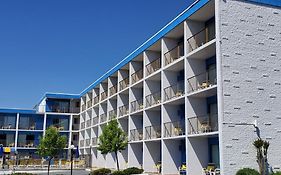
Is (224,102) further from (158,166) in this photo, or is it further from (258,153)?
(158,166)

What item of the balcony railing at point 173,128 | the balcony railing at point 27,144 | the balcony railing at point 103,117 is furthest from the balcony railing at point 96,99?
the balcony railing at point 173,128

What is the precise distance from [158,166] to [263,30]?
13.8 m

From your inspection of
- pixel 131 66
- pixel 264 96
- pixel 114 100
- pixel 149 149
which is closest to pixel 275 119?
pixel 264 96

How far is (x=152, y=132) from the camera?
3036 cm

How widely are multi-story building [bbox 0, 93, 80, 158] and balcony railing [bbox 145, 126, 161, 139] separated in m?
27.6

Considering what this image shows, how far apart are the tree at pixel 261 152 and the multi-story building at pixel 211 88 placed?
0.48 meters

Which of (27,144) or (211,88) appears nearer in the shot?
(211,88)

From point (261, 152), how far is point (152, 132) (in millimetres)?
12139

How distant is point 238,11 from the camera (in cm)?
2170

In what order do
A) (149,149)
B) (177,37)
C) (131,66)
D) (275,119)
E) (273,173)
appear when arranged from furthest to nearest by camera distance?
1. (131,66)
2. (149,149)
3. (177,37)
4. (275,119)
5. (273,173)

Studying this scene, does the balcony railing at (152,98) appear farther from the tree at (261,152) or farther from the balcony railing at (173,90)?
the tree at (261,152)

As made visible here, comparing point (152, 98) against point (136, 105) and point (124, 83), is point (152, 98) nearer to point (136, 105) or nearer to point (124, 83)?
point (136, 105)

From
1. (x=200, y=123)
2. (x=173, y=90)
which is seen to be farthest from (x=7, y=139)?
(x=200, y=123)

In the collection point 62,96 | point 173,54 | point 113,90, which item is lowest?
point 113,90
